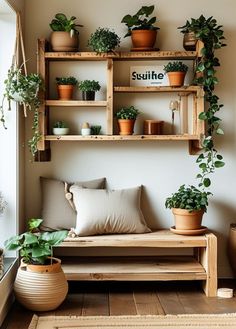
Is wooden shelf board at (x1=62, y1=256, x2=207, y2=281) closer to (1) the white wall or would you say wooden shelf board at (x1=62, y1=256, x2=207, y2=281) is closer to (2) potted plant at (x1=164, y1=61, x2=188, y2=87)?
(1) the white wall

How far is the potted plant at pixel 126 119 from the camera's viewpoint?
4.39 meters

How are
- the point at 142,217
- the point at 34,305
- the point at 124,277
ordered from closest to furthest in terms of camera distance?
the point at 34,305, the point at 124,277, the point at 142,217

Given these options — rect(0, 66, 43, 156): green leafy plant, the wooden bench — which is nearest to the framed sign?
rect(0, 66, 43, 156): green leafy plant

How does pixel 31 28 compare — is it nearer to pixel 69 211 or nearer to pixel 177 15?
pixel 177 15

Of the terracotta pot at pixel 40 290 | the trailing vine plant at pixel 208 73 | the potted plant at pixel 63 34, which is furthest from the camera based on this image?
the potted plant at pixel 63 34

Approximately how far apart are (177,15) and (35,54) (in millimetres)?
1218

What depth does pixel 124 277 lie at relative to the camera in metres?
4.14

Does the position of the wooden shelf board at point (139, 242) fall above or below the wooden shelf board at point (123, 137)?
below

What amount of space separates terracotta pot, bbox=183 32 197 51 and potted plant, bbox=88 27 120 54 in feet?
1.86

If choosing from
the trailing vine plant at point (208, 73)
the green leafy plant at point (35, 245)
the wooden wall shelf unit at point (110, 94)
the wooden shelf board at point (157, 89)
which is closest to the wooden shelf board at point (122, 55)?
the wooden wall shelf unit at point (110, 94)

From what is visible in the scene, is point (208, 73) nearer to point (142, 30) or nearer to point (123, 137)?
point (142, 30)

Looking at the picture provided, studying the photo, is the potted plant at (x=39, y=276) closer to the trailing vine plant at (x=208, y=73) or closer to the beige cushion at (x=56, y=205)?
the beige cushion at (x=56, y=205)

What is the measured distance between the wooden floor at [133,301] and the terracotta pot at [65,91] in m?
1.51

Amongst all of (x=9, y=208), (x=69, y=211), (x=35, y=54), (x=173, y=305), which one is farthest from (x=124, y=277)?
(x=35, y=54)
